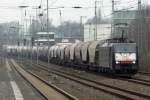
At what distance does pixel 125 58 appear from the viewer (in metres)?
40.2

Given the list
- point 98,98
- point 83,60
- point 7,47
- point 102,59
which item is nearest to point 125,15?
point 83,60

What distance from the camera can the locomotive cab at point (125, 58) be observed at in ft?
130

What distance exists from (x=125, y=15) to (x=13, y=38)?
80.8 m

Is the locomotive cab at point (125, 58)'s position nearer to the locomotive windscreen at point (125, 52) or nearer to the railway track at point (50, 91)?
the locomotive windscreen at point (125, 52)

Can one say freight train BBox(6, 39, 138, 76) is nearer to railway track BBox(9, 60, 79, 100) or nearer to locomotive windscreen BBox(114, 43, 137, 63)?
locomotive windscreen BBox(114, 43, 137, 63)

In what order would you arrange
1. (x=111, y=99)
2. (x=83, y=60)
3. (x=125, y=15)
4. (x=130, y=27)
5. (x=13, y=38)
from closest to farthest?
(x=111, y=99), (x=83, y=60), (x=130, y=27), (x=125, y=15), (x=13, y=38)

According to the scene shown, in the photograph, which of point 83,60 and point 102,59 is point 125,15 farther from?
point 102,59

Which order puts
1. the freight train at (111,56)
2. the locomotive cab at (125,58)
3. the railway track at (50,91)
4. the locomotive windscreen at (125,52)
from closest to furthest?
the railway track at (50,91) → the locomotive cab at (125,58) → the freight train at (111,56) → the locomotive windscreen at (125,52)

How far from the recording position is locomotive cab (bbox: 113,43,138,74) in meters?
39.6

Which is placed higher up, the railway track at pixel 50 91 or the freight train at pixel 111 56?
the freight train at pixel 111 56

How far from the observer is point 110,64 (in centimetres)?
4062

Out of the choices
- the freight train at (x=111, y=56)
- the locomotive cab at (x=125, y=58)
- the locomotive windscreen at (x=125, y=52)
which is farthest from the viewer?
the locomotive windscreen at (x=125, y=52)

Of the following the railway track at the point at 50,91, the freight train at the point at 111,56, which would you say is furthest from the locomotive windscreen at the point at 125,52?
the railway track at the point at 50,91

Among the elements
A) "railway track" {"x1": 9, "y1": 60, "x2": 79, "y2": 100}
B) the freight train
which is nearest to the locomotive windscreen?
the freight train
